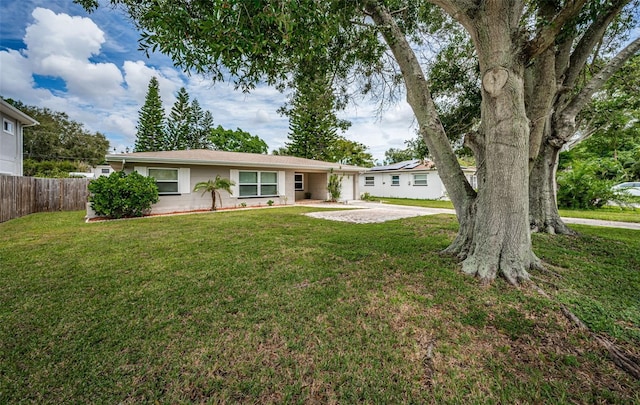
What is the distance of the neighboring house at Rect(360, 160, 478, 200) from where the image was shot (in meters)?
19.6

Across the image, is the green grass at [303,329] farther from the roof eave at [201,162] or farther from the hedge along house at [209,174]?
the hedge along house at [209,174]

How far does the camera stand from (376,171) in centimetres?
2366

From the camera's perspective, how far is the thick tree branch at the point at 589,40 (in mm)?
4164

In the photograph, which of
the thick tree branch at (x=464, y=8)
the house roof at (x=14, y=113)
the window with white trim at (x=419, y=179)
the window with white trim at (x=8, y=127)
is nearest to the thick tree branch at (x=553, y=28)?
the thick tree branch at (x=464, y=8)

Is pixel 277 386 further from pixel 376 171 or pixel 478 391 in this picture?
pixel 376 171

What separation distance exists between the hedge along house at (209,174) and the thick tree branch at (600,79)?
1132 cm

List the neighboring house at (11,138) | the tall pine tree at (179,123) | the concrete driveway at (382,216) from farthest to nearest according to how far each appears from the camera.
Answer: the tall pine tree at (179,123) → the neighboring house at (11,138) → the concrete driveway at (382,216)

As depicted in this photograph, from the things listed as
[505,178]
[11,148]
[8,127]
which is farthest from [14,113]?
[505,178]

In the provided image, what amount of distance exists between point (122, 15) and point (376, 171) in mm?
21062

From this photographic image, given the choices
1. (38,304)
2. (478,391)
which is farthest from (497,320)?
(38,304)

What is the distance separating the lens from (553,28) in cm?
318

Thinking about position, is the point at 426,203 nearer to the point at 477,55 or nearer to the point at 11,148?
the point at 477,55

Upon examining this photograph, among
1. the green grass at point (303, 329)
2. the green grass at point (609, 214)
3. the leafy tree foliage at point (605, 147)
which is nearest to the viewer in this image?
the green grass at point (303, 329)

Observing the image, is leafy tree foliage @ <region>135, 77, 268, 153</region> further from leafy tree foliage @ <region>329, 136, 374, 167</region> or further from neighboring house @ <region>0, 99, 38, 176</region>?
neighboring house @ <region>0, 99, 38, 176</region>
